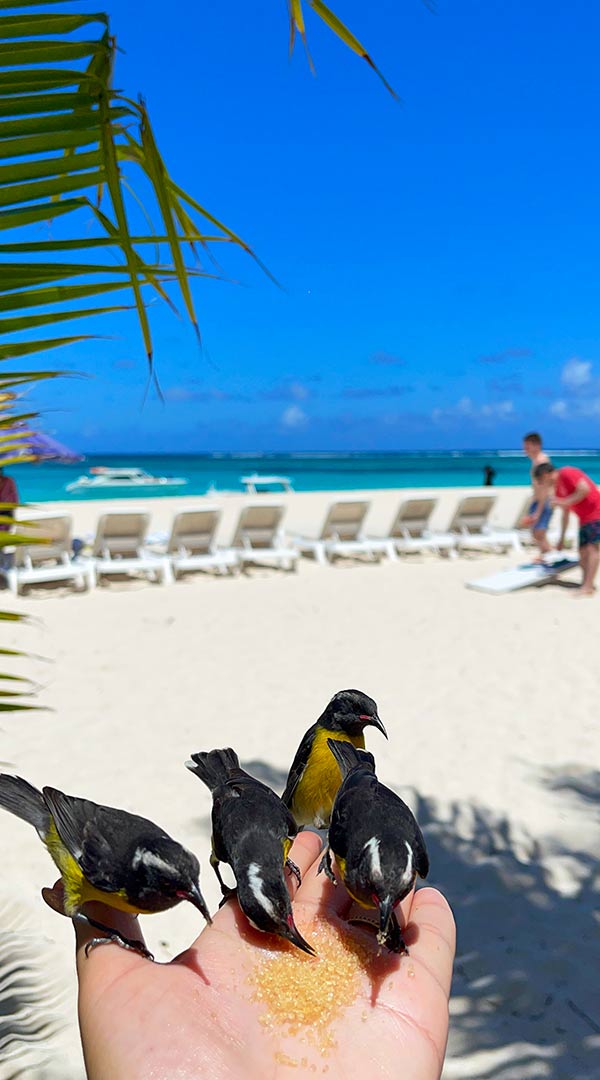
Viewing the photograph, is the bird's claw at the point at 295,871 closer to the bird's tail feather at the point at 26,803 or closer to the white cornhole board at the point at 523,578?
the bird's tail feather at the point at 26,803

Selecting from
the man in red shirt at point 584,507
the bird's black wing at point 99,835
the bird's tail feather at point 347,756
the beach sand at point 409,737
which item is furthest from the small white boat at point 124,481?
the bird's black wing at point 99,835

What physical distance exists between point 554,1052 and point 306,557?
1184 centimetres

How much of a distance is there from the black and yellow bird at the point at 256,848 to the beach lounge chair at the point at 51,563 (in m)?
9.27

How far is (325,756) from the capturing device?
266 cm

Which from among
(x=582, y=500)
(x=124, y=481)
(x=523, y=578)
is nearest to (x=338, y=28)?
(x=582, y=500)

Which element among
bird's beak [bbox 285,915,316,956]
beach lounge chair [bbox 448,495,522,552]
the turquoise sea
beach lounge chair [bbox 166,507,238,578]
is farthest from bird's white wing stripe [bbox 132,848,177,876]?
the turquoise sea

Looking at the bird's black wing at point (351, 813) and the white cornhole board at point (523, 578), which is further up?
the bird's black wing at point (351, 813)

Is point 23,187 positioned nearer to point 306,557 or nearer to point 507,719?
point 507,719

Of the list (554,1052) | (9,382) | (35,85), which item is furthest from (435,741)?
(35,85)

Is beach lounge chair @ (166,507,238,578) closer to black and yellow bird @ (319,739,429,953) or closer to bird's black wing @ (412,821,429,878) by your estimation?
black and yellow bird @ (319,739,429,953)

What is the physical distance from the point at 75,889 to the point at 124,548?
10.7 meters

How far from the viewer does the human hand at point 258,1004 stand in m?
1.62

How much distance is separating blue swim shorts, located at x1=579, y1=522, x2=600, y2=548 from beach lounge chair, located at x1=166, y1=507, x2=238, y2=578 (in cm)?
510

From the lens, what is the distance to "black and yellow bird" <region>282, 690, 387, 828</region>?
2.62 meters
